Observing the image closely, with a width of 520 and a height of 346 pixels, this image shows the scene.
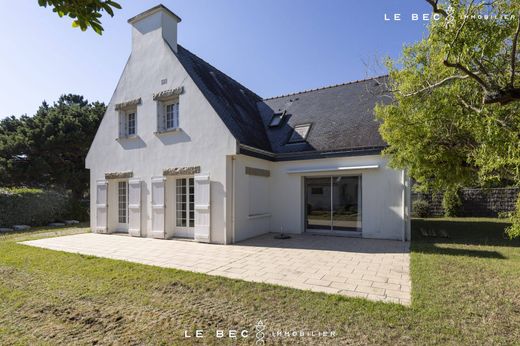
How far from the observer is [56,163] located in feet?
63.5

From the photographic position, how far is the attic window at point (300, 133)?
11.9 meters

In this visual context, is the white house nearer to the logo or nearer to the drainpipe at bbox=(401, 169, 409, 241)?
the drainpipe at bbox=(401, 169, 409, 241)

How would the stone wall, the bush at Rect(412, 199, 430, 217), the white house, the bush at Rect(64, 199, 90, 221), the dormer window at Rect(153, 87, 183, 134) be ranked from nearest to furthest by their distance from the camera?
the white house
the dormer window at Rect(153, 87, 183, 134)
the stone wall
the bush at Rect(412, 199, 430, 217)
the bush at Rect(64, 199, 90, 221)

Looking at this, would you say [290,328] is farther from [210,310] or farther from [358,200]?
[358,200]

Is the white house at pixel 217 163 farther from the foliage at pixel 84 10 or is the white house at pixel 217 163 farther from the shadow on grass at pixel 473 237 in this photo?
the foliage at pixel 84 10

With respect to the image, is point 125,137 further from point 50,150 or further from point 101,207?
point 50,150

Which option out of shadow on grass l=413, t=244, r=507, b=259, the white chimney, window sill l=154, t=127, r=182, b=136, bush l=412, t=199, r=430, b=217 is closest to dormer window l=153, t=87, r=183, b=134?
window sill l=154, t=127, r=182, b=136

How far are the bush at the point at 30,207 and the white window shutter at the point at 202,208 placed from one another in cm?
1142

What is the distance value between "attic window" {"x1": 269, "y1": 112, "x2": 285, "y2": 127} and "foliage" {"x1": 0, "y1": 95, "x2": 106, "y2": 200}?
13807 mm

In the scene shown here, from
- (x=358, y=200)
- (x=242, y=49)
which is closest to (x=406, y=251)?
(x=358, y=200)

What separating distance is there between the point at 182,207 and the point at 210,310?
6845 millimetres

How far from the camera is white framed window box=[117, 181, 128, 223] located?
12.3 m

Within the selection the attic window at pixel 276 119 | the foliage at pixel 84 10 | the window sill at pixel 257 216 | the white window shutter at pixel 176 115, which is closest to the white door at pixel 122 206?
the white window shutter at pixel 176 115

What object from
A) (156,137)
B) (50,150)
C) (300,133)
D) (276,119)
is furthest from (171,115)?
(50,150)
